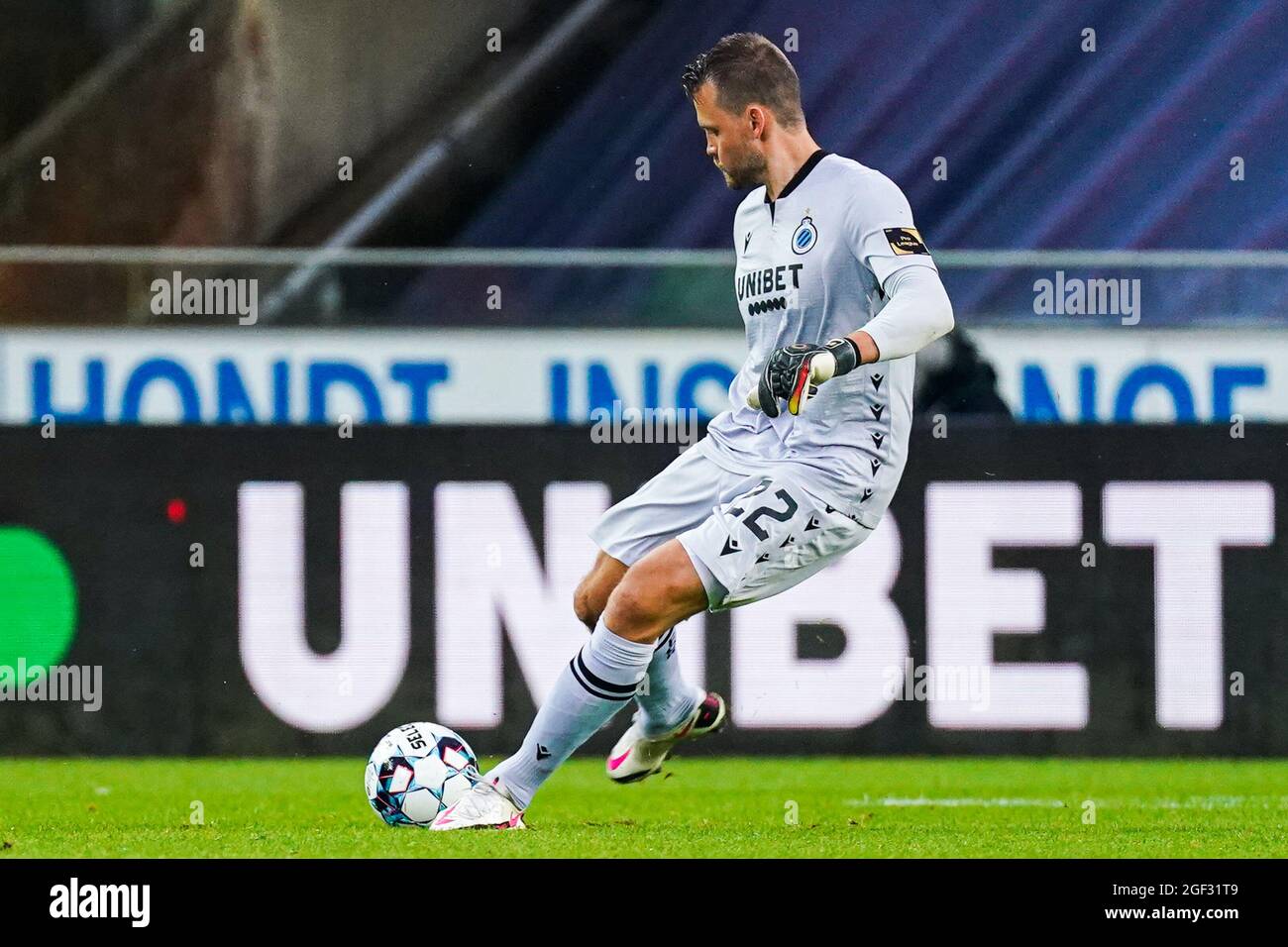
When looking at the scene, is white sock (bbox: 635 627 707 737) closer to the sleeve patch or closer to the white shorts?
the white shorts

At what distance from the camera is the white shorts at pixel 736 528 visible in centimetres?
472

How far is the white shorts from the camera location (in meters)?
4.72

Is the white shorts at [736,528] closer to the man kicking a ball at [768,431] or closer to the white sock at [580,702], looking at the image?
the man kicking a ball at [768,431]

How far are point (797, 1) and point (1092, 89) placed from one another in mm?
1579

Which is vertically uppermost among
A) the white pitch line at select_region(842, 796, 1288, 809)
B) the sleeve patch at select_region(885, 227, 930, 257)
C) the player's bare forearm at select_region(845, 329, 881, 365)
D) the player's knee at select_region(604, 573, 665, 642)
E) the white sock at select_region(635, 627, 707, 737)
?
the sleeve patch at select_region(885, 227, 930, 257)

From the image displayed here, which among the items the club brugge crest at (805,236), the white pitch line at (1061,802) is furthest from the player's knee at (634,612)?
the white pitch line at (1061,802)

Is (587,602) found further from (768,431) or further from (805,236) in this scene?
(805,236)

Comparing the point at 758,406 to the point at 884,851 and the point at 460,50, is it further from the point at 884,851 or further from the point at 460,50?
the point at 460,50

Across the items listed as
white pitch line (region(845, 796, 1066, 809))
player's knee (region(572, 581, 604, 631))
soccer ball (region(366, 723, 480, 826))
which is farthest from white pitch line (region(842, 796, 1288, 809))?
soccer ball (region(366, 723, 480, 826))

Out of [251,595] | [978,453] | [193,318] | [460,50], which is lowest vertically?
[251,595]

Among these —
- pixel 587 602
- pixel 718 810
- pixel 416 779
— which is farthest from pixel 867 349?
pixel 718 810

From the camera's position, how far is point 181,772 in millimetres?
6816

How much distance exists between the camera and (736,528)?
186 inches
